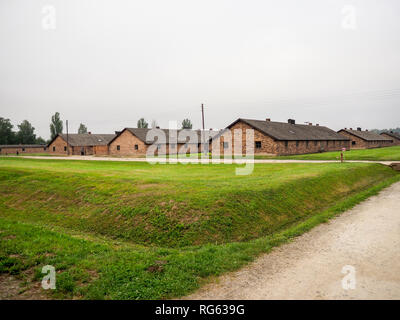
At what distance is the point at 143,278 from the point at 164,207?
534 centimetres

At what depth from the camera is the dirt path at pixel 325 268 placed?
18.5 feet

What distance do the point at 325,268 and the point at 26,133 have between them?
128 m

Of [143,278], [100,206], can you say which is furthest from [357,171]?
[143,278]

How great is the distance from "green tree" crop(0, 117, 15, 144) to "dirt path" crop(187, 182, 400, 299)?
122 meters

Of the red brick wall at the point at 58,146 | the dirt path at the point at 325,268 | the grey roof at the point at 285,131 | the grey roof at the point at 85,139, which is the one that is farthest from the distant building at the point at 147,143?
the dirt path at the point at 325,268

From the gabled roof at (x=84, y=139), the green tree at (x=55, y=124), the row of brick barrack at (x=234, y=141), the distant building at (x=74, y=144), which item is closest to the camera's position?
the row of brick barrack at (x=234, y=141)

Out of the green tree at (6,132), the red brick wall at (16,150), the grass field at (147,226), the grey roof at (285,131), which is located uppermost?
the green tree at (6,132)

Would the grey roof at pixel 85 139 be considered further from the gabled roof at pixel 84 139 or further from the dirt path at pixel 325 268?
the dirt path at pixel 325 268

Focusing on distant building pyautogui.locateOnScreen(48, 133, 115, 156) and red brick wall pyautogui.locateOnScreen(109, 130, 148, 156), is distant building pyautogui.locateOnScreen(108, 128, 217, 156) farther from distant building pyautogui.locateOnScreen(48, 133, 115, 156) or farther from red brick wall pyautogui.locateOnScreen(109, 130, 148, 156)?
distant building pyautogui.locateOnScreen(48, 133, 115, 156)

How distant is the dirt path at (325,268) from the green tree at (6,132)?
122 metres

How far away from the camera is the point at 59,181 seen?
18953mm

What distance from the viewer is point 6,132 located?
108m

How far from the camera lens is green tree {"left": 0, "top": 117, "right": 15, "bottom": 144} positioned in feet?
350
